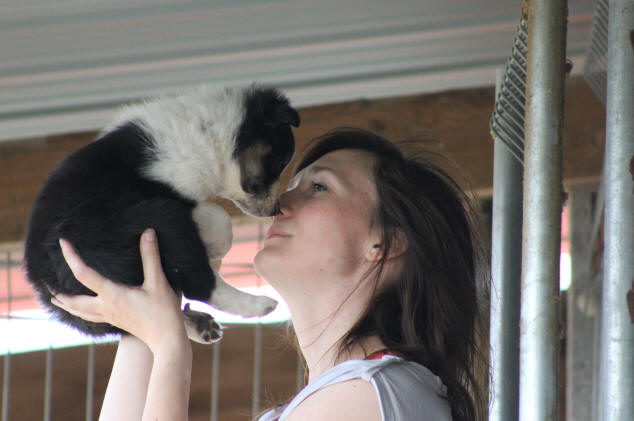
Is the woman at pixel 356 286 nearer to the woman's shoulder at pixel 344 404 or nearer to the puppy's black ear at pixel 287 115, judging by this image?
the woman's shoulder at pixel 344 404

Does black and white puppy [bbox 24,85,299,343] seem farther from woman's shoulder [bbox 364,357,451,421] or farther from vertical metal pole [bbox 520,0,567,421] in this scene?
vertical metal pole [bbox 520,0,567,421]

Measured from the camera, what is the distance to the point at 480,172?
4.27 metres

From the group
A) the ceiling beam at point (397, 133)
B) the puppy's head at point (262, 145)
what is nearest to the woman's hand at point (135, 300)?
the puppy's head at point (262, 145)

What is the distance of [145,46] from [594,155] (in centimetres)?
215

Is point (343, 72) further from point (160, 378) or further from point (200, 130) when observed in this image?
point (160, 378)

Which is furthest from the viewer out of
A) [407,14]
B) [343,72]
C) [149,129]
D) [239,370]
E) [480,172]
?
[239,370]

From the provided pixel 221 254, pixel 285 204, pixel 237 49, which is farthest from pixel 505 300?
pixel 237 49

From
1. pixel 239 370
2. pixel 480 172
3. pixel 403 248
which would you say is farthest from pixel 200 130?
pixel 239 370

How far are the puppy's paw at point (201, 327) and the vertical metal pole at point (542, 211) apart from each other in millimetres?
818

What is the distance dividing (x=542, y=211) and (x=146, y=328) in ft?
2.79

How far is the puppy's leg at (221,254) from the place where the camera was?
7.64ft

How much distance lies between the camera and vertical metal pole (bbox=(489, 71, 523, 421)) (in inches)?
91.9

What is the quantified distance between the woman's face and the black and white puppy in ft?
0.58

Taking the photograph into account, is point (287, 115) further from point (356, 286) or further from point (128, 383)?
point (128, 383)
